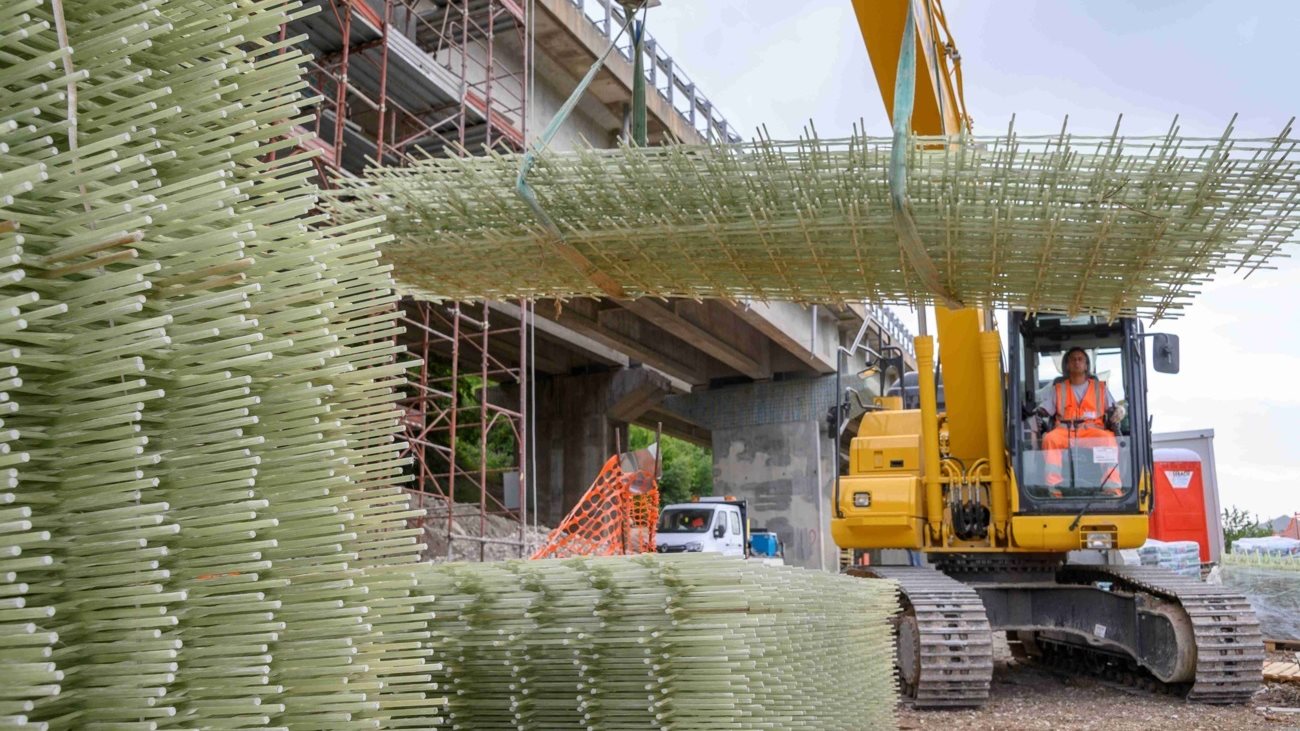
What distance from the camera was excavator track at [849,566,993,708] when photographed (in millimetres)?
8102

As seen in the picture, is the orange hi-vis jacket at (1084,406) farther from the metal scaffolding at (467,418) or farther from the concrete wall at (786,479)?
the concrete wall at (786,479)

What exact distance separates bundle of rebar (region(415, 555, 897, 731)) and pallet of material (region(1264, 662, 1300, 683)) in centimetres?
774

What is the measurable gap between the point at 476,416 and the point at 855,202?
30.8 m

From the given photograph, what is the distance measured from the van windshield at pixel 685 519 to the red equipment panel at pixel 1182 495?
691cm

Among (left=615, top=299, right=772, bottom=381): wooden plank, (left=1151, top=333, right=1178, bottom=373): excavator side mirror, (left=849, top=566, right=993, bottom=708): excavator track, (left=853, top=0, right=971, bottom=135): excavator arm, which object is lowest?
(left=849, top=566, right=993, bottom=708): excavator track

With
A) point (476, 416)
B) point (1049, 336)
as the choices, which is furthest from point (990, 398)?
point (476, 416)

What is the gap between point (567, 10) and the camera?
16.6m

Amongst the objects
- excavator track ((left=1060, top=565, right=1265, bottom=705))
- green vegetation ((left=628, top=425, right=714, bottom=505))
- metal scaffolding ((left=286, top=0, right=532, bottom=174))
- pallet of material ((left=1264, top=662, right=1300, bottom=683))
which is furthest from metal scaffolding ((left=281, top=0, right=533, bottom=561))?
green vegetation ((left=628, top=425, right=714, bottom=505))

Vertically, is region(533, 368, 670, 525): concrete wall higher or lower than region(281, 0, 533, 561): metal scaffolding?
lower

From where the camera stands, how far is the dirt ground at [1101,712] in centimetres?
754

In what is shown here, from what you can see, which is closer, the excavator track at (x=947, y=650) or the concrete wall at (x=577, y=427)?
the excavator track at (x=947, y=650)

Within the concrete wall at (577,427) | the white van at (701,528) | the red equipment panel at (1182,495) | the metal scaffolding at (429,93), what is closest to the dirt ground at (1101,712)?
the red equipment panel at (1182,495)

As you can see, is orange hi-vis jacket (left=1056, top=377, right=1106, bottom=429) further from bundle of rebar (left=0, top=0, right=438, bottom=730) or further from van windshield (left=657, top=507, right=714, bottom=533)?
van windshield (left=657, top=507, right=714, bottom=533)

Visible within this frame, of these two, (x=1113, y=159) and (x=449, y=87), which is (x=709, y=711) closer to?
(x=1113, y=159)
